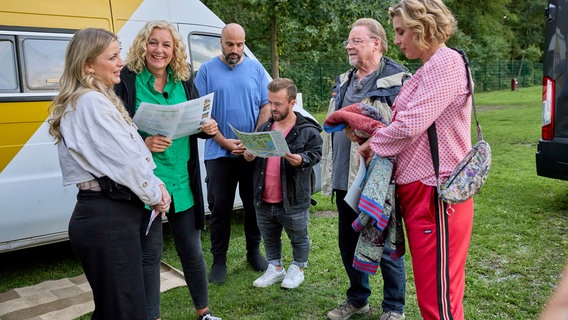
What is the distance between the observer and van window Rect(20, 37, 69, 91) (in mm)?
4488

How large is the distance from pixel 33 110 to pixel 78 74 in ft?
7.62

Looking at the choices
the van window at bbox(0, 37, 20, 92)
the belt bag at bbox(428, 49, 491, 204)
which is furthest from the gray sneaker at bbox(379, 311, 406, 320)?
the van window at bbox(0, 37, 20, 92)

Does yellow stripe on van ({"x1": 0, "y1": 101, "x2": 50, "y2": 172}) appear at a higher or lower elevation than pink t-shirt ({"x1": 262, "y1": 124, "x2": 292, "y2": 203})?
higher

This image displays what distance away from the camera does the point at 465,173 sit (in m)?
2.42

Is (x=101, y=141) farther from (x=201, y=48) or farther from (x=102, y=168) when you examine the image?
(x=201, y=48)

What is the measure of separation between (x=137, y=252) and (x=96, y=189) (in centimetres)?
39

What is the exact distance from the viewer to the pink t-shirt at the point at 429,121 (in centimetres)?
237

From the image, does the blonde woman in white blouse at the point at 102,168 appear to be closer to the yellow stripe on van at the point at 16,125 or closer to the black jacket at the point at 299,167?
the black jacket at the point at 299,167

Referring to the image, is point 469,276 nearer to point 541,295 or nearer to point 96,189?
point 541,295

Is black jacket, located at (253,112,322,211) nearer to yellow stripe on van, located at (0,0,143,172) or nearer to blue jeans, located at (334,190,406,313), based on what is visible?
blue jeans, located at (334,190,406,313)

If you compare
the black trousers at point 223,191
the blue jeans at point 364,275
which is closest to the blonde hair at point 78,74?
the blue jeans at point 364,275

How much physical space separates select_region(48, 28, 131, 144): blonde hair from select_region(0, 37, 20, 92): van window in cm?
226

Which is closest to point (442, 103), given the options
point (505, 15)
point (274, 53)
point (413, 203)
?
point (413, 203)

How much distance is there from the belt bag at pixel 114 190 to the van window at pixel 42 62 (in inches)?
99.3
